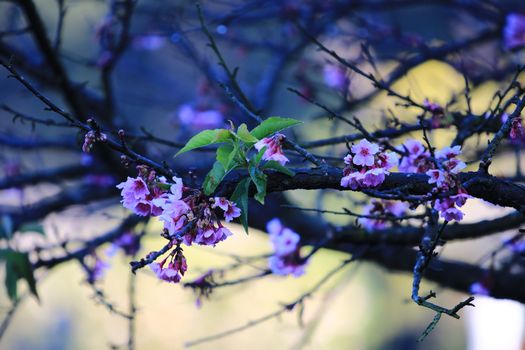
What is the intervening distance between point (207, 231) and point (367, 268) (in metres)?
6.94

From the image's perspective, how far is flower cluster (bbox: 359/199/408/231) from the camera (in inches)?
67.9

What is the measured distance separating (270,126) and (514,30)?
219 centimetres

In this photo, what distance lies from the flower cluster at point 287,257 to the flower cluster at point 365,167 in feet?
2.64

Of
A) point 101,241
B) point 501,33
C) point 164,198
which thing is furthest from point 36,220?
point 501,33

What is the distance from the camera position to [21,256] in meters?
2.01

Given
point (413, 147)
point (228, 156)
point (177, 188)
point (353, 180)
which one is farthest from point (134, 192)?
point (413, 147)

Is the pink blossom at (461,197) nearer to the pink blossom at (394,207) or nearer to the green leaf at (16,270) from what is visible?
the pink blossom at (394,207)

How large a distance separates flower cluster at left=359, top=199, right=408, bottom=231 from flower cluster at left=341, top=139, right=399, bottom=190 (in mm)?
284

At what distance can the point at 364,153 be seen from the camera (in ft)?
4.19

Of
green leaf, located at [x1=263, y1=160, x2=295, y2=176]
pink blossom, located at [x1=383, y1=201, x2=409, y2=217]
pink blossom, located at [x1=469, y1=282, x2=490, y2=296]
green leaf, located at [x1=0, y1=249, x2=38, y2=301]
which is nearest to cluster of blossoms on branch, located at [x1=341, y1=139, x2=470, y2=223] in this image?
green leaf, located at [x1=263, y1=160, x2=295, y2=176]

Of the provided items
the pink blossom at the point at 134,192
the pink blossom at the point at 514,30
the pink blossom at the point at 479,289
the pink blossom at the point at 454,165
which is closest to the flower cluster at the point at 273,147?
the pink blossom at the point at 134,192

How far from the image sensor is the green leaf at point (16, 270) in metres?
1.98

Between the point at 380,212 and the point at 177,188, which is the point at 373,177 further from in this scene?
the point at 380,212

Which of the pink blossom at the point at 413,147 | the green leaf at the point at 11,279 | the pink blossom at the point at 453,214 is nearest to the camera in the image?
the pink blossom at the point at 453,214
